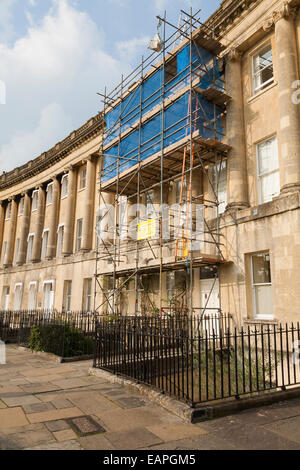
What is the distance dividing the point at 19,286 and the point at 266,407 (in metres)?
26.4

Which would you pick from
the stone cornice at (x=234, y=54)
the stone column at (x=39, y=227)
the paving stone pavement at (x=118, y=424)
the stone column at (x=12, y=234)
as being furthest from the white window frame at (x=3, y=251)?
the paving stone pavement at (x=118, y=424)

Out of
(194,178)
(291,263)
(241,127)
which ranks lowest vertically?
(291,263)

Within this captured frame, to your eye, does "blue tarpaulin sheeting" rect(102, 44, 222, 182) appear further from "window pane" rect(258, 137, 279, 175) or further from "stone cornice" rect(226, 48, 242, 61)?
"window pane" rect(258, 137, 279, 175)

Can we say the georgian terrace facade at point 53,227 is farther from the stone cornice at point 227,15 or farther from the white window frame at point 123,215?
the stone cornice at point 227,15

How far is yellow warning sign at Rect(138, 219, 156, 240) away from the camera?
1510 centimetres

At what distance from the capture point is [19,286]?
94.8 feet

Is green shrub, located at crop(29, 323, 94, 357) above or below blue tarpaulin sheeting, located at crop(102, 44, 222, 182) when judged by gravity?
below

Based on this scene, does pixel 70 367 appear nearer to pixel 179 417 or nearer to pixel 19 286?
pixel 179 417

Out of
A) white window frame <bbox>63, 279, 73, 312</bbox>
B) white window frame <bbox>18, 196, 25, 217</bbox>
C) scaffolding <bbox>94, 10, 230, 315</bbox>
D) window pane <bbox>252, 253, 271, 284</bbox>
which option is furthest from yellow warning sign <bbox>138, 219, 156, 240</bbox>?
white window frame <bbox>18, 196, 25, 217</bbox>

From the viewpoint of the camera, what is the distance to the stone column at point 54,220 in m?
26.1

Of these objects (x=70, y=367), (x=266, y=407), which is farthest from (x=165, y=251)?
(x=266, y=407)

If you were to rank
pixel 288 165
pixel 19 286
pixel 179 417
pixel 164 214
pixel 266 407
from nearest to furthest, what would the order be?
1. pixel 179 417
2. pixel 266 407
3. pixel 288 165
4. pixel 164 214
5. pixel 19 286

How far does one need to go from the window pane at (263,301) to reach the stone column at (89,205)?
12802 millimetres

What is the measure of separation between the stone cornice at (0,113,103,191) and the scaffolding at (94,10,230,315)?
459cm
